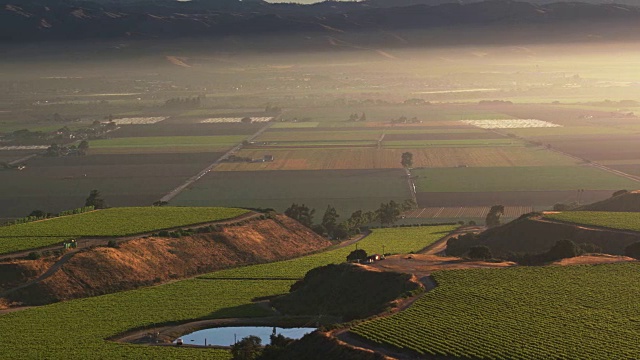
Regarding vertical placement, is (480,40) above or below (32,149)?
above

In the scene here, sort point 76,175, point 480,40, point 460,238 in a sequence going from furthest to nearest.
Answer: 1. point 480,40
2. point 76,175
3. point 460,238

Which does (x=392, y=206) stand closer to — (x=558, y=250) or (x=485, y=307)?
(x=558, y=250)

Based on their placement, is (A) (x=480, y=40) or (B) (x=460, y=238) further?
(A) (x=480, y=40)

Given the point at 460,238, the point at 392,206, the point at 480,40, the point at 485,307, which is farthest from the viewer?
the point at 480,40

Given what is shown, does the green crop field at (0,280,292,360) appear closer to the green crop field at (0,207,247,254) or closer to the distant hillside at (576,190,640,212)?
the green crop field at (0,207,247,254)

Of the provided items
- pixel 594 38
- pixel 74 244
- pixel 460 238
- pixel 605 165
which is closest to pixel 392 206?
pixel 460 238

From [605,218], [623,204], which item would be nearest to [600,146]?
[623,204]

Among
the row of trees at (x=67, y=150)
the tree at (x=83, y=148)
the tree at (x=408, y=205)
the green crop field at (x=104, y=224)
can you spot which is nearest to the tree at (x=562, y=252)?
the green crop field at (x=104, y=224)

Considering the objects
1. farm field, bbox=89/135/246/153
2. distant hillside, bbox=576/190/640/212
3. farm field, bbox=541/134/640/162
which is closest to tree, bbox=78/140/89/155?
farm field, bbox=89/135/246/153
